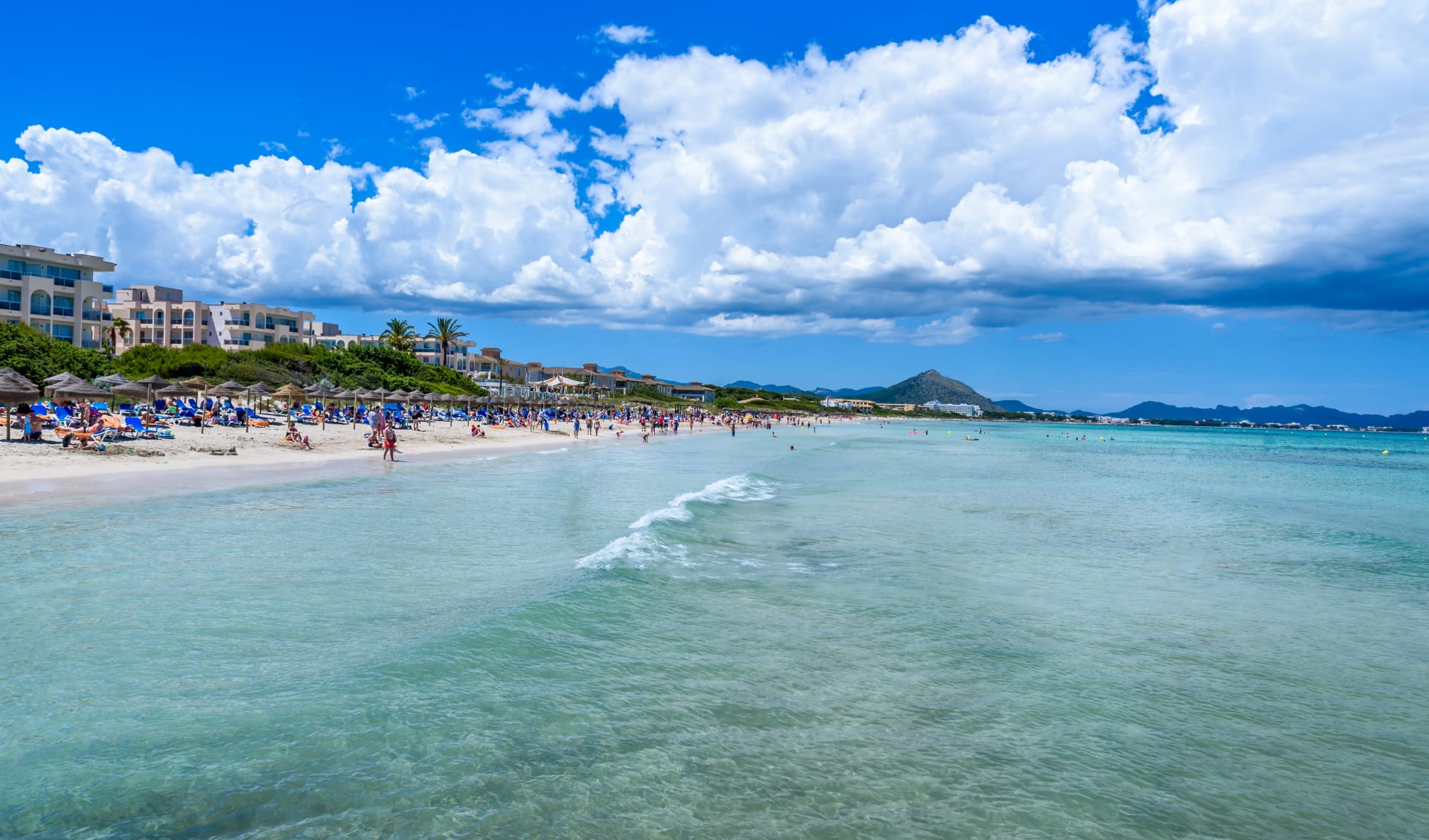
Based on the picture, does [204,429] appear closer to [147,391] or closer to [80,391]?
[147,391]

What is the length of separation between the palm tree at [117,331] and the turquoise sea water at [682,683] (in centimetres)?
6820

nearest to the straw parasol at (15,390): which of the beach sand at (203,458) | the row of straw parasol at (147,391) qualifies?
the row of straw parasol at (147,391)

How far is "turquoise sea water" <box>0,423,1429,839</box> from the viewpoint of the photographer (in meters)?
4.65

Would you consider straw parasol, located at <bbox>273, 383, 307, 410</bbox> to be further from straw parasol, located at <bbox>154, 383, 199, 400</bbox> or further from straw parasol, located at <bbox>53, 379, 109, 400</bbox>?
straw parasol, located at <bbox>53, 379, 109, 400</bbox>

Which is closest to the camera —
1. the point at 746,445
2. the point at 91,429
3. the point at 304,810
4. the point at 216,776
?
the point at 304,810

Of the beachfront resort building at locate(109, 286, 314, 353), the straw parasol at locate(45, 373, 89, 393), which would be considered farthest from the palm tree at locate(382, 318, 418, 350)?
the straw parasol at locate(45, 373, 89, 393)

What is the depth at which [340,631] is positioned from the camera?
7.69 m

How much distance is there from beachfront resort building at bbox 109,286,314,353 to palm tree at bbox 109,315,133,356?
416cm

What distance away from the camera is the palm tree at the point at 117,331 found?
2693 inches

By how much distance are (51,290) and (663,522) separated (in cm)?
6193

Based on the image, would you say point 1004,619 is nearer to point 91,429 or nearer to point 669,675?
point 669,675

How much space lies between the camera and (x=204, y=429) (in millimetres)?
32875

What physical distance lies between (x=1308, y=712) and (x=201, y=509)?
674 inches

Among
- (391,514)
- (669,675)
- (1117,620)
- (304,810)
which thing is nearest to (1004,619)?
(1117,620)
